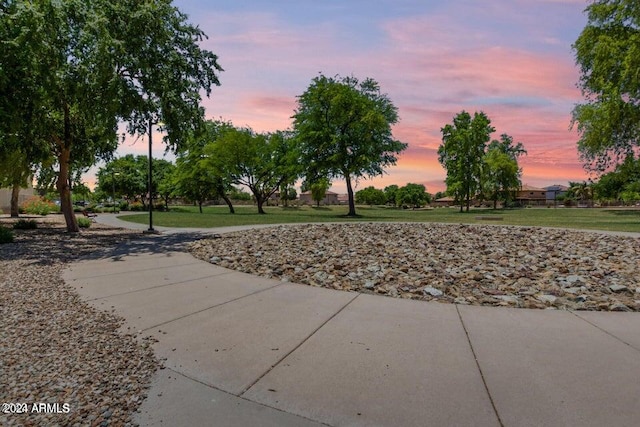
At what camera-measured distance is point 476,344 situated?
3.90m

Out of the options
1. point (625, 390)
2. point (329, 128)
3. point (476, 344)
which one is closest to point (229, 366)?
point (476, 344)

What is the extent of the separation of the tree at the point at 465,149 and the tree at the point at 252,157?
83.3 feet

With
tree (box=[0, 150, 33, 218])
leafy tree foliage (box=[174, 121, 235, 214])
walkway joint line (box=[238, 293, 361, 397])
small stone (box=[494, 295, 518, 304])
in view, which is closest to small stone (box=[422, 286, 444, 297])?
small stone (box=[494, 295, 518, 304])

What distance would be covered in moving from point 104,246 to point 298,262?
790 centimetres

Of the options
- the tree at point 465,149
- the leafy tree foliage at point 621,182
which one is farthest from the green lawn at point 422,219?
the tree at point 465,149

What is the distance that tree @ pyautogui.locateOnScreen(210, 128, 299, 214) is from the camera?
144 feet

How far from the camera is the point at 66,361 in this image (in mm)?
3615

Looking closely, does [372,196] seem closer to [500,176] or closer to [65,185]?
[500,176]

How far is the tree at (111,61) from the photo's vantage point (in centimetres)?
1050

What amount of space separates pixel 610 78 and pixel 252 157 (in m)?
34.9

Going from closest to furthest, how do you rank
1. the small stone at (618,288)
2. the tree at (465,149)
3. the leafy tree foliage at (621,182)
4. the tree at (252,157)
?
the small stone at (618,288) < the leafy tree foliage at (621,182) < the tree at (252,157) < the tree at (465,149)

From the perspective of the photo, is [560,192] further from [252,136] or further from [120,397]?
[120,397]

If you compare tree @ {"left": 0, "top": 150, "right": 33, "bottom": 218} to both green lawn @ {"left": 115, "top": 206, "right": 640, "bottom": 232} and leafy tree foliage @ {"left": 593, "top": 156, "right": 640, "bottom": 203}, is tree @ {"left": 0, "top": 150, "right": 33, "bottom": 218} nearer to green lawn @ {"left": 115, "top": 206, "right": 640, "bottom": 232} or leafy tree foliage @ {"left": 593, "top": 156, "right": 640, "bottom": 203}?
green lawn @ {"left": 115, "top": 206, "right": 640, "bottom": 232}

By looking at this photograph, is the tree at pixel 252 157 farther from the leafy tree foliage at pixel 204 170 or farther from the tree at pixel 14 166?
the tree at pixel 14 166
